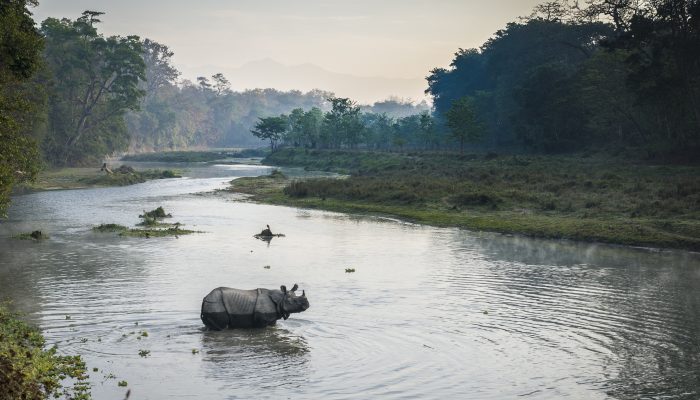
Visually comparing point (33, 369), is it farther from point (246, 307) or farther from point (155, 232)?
point (155, 232)

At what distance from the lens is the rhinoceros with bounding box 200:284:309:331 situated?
25.8m

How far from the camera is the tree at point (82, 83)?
448ft

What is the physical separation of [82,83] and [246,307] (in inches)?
5000

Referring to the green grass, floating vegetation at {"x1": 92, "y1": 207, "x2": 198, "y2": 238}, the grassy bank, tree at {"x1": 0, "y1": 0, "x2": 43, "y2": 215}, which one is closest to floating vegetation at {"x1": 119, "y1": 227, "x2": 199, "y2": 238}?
floating vegetation at {"x1": 92, "y1": 207, "x2": 198, "y2": 238}

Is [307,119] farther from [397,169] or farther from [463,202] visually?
[463,202]

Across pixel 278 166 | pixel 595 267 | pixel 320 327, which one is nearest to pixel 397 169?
pixel 278 166

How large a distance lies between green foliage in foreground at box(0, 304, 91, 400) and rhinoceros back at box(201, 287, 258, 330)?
202 inches

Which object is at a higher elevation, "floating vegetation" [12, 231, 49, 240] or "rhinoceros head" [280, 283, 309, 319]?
"rhinoceros head" [280, 283, 309, 319]

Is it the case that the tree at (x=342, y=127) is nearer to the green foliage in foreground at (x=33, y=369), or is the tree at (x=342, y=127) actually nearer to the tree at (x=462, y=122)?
the tree at (x=462, y=122)

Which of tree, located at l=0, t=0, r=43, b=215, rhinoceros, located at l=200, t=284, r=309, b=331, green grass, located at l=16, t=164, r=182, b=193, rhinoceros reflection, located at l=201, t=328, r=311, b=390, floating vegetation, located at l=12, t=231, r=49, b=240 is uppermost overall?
tree, located at l=0, t=0, r=43, b=215

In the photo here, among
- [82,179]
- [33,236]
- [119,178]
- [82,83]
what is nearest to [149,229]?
[33,236]

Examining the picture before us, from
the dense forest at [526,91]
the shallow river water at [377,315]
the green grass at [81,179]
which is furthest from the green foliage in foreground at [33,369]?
the green grass at [81,179]

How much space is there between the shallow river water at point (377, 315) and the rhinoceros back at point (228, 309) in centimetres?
54

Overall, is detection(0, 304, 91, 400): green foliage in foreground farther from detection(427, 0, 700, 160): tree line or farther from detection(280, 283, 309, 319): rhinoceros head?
detection(427, 0, 700, 160): tree line
